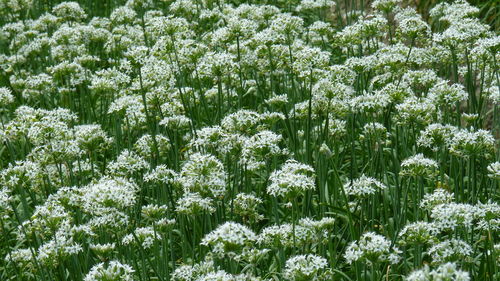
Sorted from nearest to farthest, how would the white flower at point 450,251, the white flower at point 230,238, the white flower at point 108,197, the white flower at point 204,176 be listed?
the white flower at point 230,238
the white flower at point 450,251
the white flower at point 108,197
the white flower at point 204,176

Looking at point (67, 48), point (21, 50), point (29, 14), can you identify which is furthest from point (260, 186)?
point (29, 14)

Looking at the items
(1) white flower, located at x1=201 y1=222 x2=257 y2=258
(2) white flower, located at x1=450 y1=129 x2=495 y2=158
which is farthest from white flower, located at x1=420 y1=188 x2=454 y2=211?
(1) white flower, located at x1=201 y1=222 x2=257 y2=258

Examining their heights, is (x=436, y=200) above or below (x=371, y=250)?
below

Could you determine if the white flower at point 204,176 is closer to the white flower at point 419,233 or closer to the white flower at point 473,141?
the white flower at point 419,233

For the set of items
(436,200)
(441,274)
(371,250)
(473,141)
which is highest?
(441,274)

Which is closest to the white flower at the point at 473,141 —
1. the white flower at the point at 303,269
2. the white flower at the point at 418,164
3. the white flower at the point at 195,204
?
the white flower at the point at 418,164

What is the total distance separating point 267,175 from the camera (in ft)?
19.4

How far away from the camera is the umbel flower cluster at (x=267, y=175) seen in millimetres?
4348

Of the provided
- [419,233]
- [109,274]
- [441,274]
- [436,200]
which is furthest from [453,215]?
[109,274]

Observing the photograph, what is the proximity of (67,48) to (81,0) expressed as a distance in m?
5.99

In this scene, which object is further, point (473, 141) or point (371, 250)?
point (473, 141)

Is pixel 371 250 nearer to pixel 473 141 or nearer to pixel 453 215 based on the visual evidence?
pixel 453 215

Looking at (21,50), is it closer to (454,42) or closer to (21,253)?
Answer: (21,253)

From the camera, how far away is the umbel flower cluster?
4.35 m
